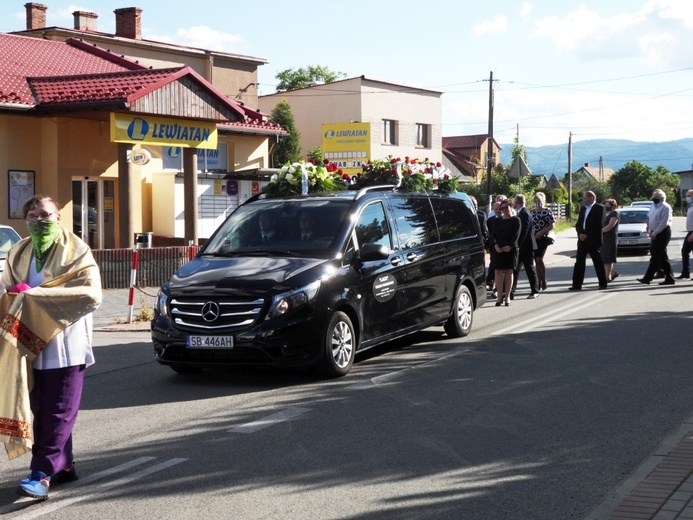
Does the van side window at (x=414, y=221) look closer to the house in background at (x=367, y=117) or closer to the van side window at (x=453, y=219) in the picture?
the van side window at (x=453, y=219)

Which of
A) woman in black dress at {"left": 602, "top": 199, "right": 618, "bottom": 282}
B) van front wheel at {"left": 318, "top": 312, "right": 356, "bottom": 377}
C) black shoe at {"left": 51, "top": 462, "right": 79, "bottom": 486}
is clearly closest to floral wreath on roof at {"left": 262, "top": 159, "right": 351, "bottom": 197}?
van front wheel at {"left": 318, "top": 312, "right": 356, "bottom": 377}

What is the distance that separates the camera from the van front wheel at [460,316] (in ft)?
42.0

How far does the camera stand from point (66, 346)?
6090 mm

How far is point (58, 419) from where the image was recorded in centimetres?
604

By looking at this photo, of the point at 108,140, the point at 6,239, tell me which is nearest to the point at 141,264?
the point at 6,239

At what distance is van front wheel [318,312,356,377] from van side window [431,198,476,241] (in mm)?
2827

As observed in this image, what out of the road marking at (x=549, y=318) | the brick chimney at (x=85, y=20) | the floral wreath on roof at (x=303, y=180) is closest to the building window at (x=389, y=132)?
the brick chimney at (x=85, y=20)

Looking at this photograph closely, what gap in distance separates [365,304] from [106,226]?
18.1m

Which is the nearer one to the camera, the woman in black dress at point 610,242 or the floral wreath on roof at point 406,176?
the floral wreath on roof at point 406,176

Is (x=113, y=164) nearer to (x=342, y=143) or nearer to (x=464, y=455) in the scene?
(x=464, y=455)

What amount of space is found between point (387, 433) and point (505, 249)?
9.97 meters

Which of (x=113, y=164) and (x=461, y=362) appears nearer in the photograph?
(x=461, y=362)

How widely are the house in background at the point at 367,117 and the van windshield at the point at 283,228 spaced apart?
1617 inches

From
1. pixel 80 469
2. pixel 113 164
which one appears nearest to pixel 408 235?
pixel 80 469
